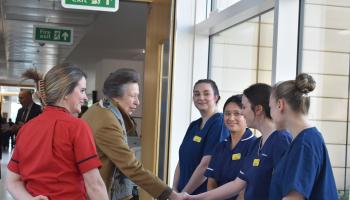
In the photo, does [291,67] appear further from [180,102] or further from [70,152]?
[180,102]

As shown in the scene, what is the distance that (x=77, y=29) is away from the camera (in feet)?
32.0

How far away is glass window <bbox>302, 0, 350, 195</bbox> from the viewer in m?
3.00

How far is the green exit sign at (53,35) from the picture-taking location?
29.6 feet

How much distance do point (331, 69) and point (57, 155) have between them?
1.69 meters

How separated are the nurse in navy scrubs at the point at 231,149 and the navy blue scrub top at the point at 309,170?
2.86 feet

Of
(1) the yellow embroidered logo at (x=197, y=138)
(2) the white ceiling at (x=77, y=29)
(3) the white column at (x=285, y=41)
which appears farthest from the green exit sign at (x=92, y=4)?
(3) the white column at (x=285, y=41)

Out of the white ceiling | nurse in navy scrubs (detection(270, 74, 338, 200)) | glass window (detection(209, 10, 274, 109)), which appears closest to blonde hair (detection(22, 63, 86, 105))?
nurse in navy scrubs (detection(270, 74, 338, 200))

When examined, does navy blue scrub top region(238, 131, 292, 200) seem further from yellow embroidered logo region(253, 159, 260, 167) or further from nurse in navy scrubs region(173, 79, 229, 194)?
nurse in navy scrubs region(173, 79, 229, 194)

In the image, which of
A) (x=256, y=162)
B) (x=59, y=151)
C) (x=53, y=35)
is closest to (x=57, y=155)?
(x=59, y=151)

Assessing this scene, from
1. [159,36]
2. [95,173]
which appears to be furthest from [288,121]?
[159,36]

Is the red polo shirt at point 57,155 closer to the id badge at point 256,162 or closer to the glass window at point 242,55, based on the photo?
the id badge at point 256,162

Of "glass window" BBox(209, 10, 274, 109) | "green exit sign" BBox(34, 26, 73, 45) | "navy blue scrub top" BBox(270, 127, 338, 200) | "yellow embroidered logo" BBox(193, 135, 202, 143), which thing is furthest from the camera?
"green exit sign" BBox(34, 26, 73, 45)

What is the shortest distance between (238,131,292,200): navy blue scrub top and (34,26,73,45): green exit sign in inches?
269

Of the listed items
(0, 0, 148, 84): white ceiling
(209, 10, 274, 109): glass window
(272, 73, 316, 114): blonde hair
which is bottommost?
(272, 73, 316, 114): blonde hair
